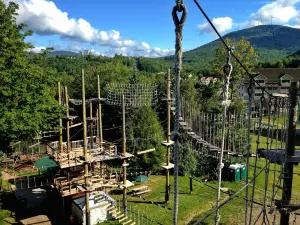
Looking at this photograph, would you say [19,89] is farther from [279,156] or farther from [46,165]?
[279,156]

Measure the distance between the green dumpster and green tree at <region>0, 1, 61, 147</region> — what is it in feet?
31.8

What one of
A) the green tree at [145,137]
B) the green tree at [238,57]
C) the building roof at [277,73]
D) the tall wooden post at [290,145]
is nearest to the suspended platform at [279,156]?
the tall wooden post at [290,145]

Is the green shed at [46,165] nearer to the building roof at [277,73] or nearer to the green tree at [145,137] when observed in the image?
the green tree at [145,137]

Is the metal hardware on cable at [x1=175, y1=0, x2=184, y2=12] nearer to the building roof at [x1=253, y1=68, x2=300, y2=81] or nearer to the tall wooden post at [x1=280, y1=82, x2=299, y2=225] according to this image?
the tall wooden post at [x1=280, y1=82, x2=299, y2=225]

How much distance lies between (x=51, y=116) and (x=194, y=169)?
8.78m

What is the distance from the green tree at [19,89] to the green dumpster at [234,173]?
31.8 feet

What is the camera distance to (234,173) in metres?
15.7

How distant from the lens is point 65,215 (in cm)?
1183

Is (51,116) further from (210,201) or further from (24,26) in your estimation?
(210,201)

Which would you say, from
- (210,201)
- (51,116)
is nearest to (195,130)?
(210,201)

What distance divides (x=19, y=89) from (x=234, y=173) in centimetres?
1152

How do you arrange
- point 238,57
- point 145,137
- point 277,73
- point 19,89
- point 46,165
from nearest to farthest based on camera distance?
point 19,89, point 46,165, point 145,137, point 238,57, point 277,73

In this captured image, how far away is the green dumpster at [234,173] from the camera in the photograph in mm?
15633

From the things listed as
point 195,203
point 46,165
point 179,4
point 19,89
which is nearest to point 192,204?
point 195,203
